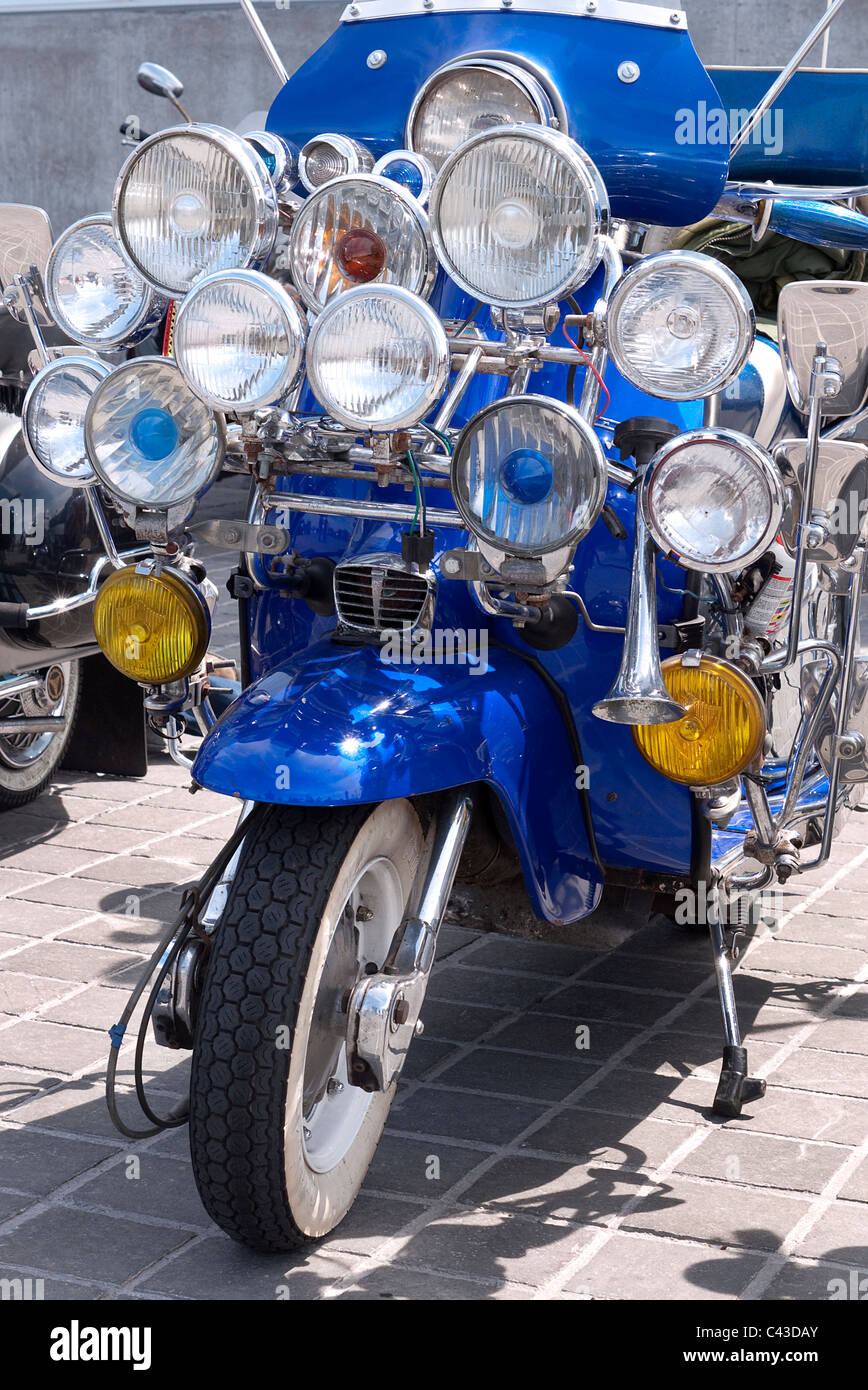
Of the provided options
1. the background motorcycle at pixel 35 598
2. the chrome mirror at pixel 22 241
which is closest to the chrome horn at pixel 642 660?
the chrome mirror at pixel 22 241

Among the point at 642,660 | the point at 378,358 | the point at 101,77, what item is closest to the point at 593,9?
the point at 378,358

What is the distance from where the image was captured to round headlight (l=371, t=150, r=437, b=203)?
2828 mm

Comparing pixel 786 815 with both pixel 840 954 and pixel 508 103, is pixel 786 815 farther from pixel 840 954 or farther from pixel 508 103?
pixel 508 103

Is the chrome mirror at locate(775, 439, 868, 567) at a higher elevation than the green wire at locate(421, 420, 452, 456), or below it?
below

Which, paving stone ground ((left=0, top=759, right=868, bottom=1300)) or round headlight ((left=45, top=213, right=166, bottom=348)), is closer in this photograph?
paving stone ground ((left=0, top=759, right=868, bottom=1300))

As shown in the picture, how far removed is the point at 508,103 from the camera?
281 centimetres

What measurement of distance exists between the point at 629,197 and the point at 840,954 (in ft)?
6.38

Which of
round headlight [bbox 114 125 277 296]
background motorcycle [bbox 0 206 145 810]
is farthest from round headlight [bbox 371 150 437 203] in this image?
background motorcycle [bbox 0 206 145 810]

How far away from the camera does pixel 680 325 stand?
244 centimetres

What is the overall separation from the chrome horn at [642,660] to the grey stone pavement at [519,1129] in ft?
2.27

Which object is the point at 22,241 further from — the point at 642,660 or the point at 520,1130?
the point at 520,1130

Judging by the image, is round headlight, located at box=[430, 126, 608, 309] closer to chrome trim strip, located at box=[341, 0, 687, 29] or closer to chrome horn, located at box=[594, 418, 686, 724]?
chrome horn, located at box=[594, 418, 686, 724]

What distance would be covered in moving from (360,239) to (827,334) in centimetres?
76

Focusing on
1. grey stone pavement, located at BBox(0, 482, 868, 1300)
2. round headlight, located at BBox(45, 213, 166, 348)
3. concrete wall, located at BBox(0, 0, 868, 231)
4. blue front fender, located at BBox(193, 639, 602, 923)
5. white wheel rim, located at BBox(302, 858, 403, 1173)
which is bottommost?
grey stone pavement, located at BBox(0, 482, 868, 1300)
